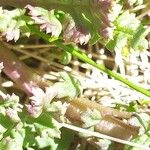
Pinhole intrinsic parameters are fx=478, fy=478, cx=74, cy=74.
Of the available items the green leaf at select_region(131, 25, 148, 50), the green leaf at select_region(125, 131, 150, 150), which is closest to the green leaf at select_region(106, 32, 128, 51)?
the green leaf at select_region(131, 25, 148, 50)

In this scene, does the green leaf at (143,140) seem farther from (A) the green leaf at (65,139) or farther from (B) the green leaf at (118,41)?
(B) the green leaf at (118,41)

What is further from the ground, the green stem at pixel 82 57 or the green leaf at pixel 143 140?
the green stem at pixel 82 57

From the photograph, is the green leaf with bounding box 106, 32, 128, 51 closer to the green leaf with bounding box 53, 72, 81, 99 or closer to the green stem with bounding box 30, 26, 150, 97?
the green stem with bounding box 30, 26, 150, 97

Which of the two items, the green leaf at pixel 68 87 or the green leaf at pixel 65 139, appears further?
the green leaf at pixel 65 139

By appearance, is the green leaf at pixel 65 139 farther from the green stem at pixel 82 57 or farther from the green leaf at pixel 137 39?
the green leaf at pixel 137 39

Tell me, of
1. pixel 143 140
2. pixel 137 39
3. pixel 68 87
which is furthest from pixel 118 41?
pixel 143 140

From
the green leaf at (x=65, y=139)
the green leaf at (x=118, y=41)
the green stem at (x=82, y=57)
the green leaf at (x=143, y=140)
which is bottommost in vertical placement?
the green leaf at (x=65, y=139)

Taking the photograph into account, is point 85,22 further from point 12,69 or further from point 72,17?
point 12,69

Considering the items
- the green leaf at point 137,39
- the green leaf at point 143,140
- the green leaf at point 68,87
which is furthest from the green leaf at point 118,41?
the green leaf at point 143,140

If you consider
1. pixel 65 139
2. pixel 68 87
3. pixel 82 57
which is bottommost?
pixel 65 139

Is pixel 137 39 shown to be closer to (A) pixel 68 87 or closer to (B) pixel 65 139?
(A) pixel 68 87

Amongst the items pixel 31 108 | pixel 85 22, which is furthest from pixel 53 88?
pixel 85 22
